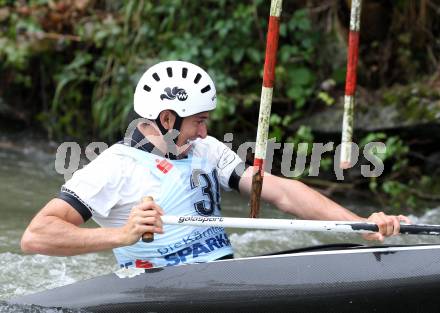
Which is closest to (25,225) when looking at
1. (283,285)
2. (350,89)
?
(350,89)

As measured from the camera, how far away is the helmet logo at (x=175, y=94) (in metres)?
Answer: 4.17

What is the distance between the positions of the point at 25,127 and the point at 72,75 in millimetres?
1026

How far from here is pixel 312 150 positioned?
25.6ft

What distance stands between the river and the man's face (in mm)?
1024

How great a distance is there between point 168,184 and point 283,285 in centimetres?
74

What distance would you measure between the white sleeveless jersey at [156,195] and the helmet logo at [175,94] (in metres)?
0.28

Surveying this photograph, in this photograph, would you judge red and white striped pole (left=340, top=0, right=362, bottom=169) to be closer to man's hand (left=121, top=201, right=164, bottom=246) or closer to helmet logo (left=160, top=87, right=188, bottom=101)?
helmet logo (left=160, top=87, right=188, bottom=101)

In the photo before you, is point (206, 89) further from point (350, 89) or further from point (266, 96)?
point (350, 89)

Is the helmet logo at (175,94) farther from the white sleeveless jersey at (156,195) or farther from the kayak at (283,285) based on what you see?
the kayak at (283,285)

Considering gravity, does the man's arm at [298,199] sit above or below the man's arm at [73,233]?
above

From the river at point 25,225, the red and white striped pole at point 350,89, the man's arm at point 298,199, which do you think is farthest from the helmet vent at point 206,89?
the river at point 25,225

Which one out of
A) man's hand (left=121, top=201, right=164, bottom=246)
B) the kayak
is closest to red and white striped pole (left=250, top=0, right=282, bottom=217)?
the kayak

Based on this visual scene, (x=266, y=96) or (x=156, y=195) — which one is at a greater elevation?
(x=266, y=96)

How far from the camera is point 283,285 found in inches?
150
